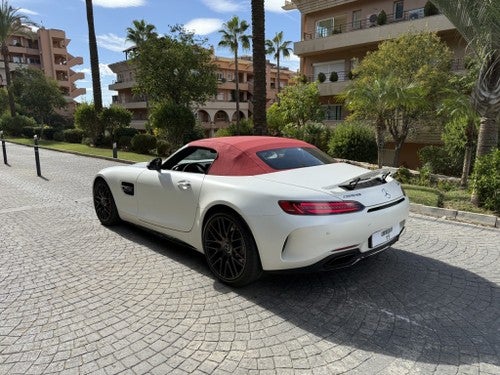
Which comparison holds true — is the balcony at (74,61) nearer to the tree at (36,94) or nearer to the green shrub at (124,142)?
the tree at (36,94)

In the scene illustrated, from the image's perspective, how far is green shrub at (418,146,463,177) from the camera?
12312 millimetres

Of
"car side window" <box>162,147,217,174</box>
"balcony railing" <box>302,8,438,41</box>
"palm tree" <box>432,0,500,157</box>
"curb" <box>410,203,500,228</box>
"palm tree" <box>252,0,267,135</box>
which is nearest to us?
"car side window" <box>162,147,217,174</box>

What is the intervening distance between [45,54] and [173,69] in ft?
197

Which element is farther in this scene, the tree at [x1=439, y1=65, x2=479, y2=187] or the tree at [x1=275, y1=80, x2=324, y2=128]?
the tree at [x1=275, y1=80, x2=324, y2=128]

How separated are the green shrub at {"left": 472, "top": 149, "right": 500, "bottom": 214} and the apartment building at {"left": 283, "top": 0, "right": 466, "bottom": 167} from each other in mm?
12793

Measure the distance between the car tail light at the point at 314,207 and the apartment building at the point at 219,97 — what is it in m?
47.8

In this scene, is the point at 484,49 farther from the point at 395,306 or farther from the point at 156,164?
the point at 156,164

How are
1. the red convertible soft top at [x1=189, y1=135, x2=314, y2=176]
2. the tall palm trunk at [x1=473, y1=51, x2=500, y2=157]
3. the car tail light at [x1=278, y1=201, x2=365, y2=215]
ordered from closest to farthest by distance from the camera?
1. the car tail light at [x1=278, y1=201, x2=365, y2=215]
2. the red convertible soft top at [x1=189, y1=135, x2=314, y2=176]
3. the tall palm trunk at [x1=473, y1=51, x2=500, y2=157]

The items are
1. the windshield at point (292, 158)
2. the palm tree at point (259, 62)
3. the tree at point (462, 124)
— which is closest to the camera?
the windshield at point (292, 158)

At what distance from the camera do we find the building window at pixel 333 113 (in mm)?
25516

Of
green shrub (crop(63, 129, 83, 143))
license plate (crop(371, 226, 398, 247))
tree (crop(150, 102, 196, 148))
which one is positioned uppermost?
tree (crop(150, 102, 196, 148))

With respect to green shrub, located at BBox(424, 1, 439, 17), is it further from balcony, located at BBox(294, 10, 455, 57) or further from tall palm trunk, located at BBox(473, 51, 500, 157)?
tall palm trunk, located at BBox(473, 51, 500, 157)

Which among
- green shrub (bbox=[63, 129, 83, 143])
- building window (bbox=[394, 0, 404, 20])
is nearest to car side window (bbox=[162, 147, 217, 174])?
building window (bbox=[394, 0, 404, 20])

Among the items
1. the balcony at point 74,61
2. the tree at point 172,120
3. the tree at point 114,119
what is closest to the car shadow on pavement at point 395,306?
→ the tree at point 172,120
